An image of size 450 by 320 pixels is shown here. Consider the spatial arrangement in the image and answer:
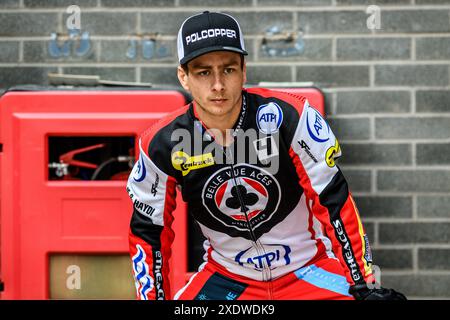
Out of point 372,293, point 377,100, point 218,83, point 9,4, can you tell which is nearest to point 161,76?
point 9,4

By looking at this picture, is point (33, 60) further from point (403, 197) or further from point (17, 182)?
point (403, 197)

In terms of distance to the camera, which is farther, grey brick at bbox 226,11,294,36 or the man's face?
grey brick at bbox 226,11,294,36

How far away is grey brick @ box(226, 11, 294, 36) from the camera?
152 inches

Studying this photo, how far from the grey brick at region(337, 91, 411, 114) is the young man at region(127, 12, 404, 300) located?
47.4 inches

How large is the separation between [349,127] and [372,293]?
1674mm

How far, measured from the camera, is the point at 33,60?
3.91 meters

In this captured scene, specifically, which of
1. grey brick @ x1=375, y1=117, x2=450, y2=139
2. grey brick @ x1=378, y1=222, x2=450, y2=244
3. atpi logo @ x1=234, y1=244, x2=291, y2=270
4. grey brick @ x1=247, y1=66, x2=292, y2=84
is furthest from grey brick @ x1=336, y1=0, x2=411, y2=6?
atpi logo @ x1=234, y1=244, x2=291, y2=270

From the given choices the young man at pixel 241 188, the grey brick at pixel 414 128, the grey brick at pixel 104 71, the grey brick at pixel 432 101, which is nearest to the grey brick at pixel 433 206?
the grey brick at pixel 414 128

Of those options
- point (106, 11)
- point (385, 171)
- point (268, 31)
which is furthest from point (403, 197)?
point (106, 11)

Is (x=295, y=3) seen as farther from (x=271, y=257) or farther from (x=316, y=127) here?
(x=271, y=257)

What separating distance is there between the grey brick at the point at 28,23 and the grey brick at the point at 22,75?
0.18 m

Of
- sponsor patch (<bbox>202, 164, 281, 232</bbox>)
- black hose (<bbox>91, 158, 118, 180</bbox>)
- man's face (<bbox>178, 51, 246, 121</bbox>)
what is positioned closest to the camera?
man's face (<bbox>178, 51, 246, 121</bbox>)

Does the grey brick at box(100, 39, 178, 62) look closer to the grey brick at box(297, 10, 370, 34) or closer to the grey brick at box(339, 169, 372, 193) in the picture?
the grey brick at box(297, 10, 370, 34)

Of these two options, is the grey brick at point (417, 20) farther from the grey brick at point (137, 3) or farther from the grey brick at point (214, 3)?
the grey brick at point (137, 3)
